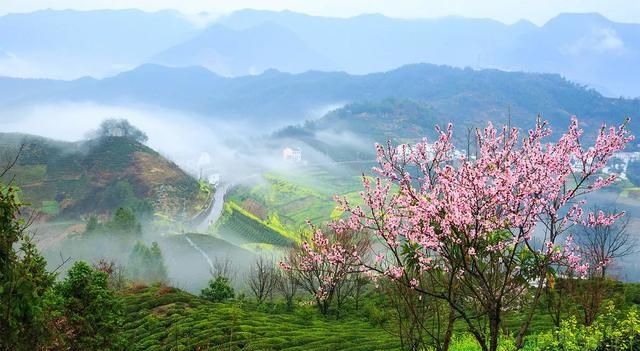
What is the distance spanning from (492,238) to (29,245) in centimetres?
1103

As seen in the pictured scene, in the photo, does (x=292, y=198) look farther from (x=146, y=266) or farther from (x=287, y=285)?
(x=287, y=285)

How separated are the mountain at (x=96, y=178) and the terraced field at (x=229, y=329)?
84.5 metres

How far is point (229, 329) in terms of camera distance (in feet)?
108

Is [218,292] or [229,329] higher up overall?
[218,292]

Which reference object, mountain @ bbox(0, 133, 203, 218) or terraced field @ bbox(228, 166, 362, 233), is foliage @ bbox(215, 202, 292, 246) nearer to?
terraced field @ bbox(228, 166, 362, 233)

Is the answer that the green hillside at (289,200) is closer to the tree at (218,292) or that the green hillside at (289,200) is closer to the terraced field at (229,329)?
the tree at (218,292)

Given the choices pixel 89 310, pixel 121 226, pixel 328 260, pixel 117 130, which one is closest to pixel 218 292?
pixel 89 310

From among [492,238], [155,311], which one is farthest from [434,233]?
[155,311]

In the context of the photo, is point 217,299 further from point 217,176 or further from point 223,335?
point 217,176

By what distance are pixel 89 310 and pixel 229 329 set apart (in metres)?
10.5

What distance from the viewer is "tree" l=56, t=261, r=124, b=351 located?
934 inches

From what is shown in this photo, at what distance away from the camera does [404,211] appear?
38.2 ft

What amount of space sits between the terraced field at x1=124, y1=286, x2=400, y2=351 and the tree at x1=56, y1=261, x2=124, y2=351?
10.4 feet

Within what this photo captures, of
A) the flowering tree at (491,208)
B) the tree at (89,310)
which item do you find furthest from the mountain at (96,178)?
the flowering tree at (491,208)
